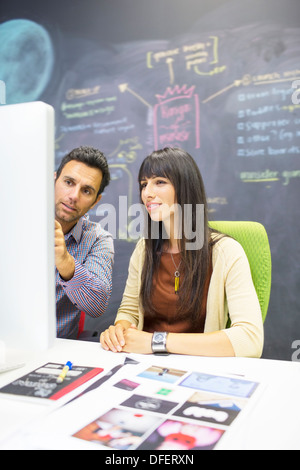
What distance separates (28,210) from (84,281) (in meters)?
0.65

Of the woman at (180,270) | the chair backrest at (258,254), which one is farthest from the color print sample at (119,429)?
the chair backrest at (258,254)

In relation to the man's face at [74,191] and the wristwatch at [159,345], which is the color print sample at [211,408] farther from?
the man's face at [74,191]

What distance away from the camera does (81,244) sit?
1.53 meters

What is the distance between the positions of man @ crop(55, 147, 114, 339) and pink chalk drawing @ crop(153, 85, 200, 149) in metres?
0.92

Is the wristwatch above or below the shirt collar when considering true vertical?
below

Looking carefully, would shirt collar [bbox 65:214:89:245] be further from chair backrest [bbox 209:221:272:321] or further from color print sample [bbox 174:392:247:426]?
color print sample [bbox 174:392:247:426]

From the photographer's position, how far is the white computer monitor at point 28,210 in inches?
23.2

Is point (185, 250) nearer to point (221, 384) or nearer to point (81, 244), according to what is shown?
point (81, 244)

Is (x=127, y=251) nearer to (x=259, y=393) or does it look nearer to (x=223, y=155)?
(x=223, y=155)

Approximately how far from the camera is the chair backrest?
4.18 feet

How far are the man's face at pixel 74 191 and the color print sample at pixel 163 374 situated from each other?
3.07ft

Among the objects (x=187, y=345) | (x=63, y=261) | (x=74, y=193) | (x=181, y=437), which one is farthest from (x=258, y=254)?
(x=181, y=437)

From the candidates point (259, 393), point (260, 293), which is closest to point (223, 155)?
point (260, 293)

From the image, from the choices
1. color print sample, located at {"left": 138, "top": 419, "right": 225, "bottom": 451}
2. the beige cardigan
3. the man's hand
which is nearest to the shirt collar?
the beige cardigan
